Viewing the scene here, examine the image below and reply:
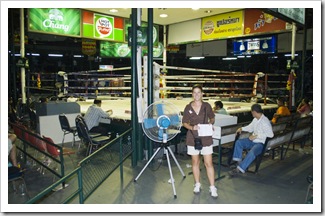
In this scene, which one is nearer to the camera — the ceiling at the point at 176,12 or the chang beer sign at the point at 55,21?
the chang beer sign at the point at 55,21

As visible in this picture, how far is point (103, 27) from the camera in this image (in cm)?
870

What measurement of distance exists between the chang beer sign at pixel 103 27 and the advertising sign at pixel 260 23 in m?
4.06

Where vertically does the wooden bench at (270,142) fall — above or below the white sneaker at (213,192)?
above

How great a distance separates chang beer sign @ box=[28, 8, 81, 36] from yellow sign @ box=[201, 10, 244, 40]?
3.91 m

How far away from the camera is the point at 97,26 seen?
854 cm

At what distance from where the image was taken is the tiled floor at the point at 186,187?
3722 mm

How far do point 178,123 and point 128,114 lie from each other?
7.98 feet

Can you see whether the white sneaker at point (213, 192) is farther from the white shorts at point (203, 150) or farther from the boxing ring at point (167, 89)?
the boxing ring at point (167, 89)

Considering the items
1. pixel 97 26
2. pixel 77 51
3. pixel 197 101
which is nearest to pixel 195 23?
pixel 97 26

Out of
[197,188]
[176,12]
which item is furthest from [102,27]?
[197,188]

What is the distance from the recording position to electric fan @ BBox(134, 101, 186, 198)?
3881 mm

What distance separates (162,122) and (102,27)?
5.80 meters

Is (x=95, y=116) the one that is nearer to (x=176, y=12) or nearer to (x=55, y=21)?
(x=55, y=21)

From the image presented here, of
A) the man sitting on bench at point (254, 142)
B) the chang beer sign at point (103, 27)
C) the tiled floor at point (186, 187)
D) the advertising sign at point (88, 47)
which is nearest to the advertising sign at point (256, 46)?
the chang beer sign at point (103, 27)
